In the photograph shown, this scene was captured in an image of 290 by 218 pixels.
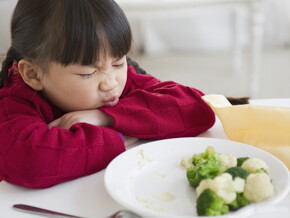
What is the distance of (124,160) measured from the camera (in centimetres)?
68

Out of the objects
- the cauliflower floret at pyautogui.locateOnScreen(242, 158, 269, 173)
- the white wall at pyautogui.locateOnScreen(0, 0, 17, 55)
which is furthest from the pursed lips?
the white wall at pyautogui.locateOnScreen(0, 0, 17, 55)

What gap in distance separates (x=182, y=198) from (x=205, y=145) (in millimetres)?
164

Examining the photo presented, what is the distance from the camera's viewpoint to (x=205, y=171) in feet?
1.86

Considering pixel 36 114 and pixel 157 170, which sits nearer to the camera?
pixel 157 170

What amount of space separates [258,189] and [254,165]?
0.06 meters

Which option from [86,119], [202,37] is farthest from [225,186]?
[202,37]

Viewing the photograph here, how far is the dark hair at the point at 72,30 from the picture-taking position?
0.77 meters

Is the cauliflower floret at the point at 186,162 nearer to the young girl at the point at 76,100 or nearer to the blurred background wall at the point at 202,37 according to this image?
the young girl at the point at 76,100

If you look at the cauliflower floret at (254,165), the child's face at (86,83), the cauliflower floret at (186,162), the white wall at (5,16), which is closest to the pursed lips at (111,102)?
the child's face at (86,83)

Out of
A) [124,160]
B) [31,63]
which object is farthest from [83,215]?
[31,63]

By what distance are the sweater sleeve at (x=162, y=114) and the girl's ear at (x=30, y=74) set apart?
150 millimetres

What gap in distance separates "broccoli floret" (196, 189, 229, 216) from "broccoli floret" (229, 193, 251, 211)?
0.03 ft

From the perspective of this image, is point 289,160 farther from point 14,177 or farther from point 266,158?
point 14,177

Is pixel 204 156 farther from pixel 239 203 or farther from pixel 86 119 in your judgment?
pixel 86 119
